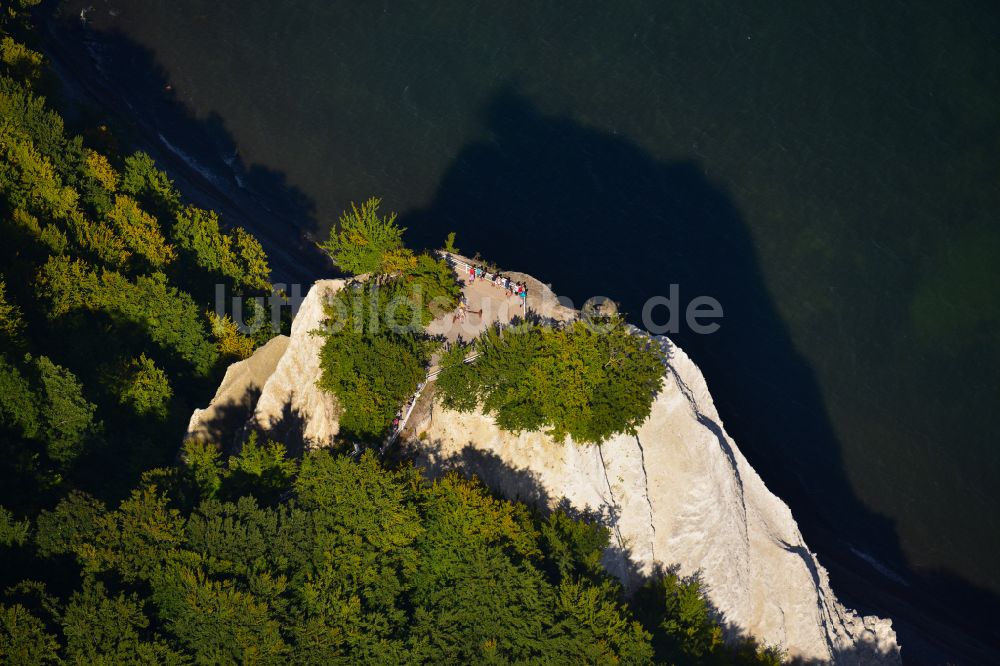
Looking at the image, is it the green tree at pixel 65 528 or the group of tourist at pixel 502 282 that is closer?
the green tree at pixel 65 528

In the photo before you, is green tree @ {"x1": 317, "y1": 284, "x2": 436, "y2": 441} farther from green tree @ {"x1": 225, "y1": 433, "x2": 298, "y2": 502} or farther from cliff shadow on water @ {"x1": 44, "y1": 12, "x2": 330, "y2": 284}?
cliff shadow on water @ {"x1": 44, "y1": 12, "x2": 330, "y2": 284}

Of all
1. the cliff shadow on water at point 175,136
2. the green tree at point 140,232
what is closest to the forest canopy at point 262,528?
the green tree at point 140,232

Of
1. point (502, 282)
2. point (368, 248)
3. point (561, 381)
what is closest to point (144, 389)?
point (368, 248)

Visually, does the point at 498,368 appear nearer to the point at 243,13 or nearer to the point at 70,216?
the point at 70,216

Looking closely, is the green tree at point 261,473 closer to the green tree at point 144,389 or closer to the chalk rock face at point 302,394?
the chalk rock face at point 302,394

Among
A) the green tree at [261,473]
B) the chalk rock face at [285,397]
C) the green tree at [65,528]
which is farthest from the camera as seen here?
the chalk rock face at [285,397]

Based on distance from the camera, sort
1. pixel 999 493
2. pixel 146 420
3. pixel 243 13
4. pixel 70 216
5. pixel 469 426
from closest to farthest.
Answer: pixel 469 426 < pixel 146 420 < pixel 70 216 < pixel 999 493 < pixel 243 13

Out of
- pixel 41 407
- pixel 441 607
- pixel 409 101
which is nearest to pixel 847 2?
pixel 409 101
